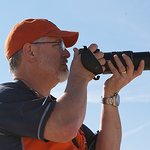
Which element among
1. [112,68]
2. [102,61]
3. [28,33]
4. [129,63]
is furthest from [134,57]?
[28,33]

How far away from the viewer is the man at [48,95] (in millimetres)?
2172

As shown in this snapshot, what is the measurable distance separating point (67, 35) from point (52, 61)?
374 mm

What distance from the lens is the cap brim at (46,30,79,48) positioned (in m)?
3.00

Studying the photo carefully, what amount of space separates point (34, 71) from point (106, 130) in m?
1.09

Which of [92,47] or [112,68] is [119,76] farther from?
[92,47]

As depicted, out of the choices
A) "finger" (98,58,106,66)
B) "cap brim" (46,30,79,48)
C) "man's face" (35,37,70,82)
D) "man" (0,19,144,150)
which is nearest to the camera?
"man" (0,19,144,150)

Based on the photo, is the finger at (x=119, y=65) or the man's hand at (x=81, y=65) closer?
the man's hand at (x=81, y=65)

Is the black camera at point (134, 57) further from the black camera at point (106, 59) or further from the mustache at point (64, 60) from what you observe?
the mustache at point (64, 60)

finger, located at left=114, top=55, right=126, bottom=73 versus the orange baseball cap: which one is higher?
the orange baseball cap

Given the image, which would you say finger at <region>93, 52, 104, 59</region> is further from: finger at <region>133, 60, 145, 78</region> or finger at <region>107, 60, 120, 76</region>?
finger at <region>133, 60, 145, 78</region>

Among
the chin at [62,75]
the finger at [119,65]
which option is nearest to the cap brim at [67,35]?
the chin at [62,75]

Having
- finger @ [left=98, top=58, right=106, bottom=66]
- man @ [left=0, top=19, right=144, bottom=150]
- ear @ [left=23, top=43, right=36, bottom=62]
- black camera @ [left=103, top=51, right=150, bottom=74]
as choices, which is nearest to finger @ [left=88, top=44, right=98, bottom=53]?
man @ [left=0, top=19, right=144, bottom=150]

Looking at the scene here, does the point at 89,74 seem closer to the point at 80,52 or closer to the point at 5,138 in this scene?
the point at 80,52

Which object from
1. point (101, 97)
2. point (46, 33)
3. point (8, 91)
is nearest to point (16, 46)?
point (46, 33)
